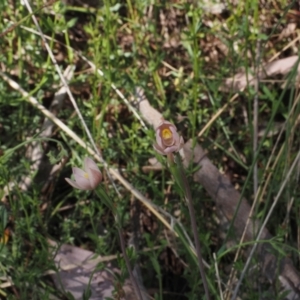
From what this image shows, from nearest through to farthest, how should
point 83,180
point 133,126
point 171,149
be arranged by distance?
point 171,149
point 83,180
point 133,126

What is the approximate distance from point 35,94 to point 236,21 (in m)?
0.88

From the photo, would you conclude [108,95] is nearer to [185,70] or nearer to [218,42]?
[185,70]

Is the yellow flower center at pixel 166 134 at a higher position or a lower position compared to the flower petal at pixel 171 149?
higher

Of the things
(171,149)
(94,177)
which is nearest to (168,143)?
(171,149)

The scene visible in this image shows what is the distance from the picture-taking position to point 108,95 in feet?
8.99

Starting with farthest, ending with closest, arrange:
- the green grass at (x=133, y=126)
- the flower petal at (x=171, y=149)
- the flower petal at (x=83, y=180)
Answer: the green grass at (x=133, y=126)
the flower petal at (x=83, y=180)
the flower petal at (x=171, y=149)

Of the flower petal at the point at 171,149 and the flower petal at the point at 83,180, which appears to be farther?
the flower petal at the point at 83,180

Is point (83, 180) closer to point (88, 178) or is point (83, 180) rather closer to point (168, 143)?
point (88, 178)

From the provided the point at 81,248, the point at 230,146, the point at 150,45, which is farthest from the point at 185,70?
the point at 81,248

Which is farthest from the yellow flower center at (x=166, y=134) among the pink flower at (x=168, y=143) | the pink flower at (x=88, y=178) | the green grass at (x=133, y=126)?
the green grass at (x=133, y=126)

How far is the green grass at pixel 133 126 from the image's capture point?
8.37 feet

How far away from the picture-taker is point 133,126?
2730 mm

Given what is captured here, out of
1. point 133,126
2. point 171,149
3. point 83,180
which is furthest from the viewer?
point 133,126

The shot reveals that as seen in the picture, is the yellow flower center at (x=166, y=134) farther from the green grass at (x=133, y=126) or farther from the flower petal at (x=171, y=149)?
the green grass at (x=133, y=126)
